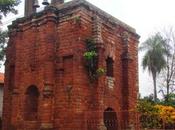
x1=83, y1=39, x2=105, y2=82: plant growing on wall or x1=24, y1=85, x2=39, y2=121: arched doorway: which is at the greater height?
x1=83, y1=39, x2=105, y2=82: plant growing on wall

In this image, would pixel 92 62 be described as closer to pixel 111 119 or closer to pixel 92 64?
pixel 92 64

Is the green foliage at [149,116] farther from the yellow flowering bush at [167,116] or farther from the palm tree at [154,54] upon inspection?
the palm tree at [154,54]

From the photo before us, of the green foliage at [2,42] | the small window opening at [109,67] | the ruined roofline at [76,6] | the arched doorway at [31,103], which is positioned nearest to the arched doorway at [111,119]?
the small window opening at [109,67]

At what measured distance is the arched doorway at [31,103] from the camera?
1384 cm

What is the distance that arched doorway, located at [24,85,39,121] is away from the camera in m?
13.8

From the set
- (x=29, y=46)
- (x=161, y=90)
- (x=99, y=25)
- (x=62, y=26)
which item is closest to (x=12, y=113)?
(x=29, y=46)

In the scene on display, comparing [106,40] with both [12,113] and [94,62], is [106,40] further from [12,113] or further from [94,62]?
[12,113]

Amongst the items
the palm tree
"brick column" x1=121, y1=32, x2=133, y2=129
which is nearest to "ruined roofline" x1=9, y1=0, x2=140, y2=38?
"brick column" x1=121, y1=32, x2=133, y2=129

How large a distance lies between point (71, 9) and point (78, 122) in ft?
14.2

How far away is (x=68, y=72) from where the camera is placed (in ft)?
42.0

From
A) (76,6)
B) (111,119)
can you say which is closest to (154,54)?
(111,119)

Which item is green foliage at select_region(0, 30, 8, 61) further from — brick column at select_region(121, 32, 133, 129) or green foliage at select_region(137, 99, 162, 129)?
green foliage at select_region(137, 99, 162, 129)

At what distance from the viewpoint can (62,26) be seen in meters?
13.3

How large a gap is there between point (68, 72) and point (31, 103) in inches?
94.8
